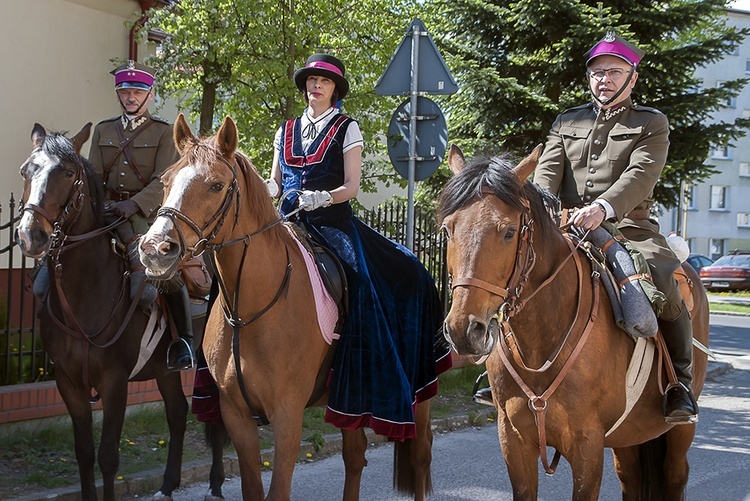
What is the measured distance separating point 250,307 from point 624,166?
2.36 metres

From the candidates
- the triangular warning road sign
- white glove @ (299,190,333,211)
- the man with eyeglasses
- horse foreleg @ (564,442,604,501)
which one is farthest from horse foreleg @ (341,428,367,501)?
the triangular warning road sign

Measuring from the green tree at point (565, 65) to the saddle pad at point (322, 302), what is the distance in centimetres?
795

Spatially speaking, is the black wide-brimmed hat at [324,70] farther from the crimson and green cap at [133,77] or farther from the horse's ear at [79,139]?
the horse's ear at [79,139]

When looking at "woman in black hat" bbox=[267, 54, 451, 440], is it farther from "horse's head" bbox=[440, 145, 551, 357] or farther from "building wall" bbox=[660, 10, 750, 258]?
"building wall" bbox=[660, 10, 750, 258]

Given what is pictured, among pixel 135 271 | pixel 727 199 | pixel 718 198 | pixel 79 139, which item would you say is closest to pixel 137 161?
pixel 79 139

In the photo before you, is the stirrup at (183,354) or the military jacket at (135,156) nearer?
the stirrup at (183,354)

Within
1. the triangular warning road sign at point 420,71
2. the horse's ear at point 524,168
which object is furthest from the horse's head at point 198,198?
the triangular warning road sign at point 420,71

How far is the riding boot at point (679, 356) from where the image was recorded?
4738mm

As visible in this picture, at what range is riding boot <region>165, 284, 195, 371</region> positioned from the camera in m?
5.95

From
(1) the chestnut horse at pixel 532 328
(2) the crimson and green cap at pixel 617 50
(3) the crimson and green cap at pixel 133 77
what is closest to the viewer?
(1) the chestnut horse at pixel 532 328

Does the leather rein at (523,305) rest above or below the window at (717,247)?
below

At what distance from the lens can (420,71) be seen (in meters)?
7.70

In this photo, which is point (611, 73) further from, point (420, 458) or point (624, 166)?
point (420, 458)

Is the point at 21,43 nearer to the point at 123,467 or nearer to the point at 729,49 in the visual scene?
the point at 123,467
